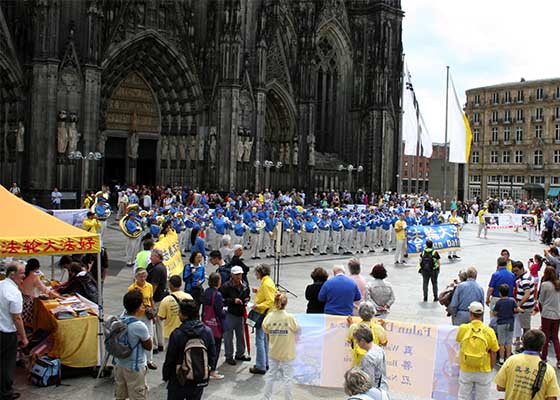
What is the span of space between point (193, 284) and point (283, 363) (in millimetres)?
2808

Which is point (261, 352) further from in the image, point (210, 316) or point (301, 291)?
point (301, 291)

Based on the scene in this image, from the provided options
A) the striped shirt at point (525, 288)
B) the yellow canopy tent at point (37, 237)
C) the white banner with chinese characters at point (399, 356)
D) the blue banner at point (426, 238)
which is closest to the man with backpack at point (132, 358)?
the yellow canopy tent at point (37, 237)

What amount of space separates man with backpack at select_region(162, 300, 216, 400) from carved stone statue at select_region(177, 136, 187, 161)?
31.0m

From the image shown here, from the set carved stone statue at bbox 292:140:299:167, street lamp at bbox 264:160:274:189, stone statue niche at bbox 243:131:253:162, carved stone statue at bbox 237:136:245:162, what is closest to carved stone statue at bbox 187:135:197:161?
carved stone statue at bbox 237:136:245:162

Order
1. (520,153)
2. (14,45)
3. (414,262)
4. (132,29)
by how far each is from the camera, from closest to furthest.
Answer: (414,262)
(14,45)
(132,29)
(520,153)

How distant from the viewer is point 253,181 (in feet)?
123

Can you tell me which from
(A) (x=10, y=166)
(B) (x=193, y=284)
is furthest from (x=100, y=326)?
(A) (x=10, y=166)

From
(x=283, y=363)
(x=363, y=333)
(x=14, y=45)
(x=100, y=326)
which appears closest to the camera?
(x=363, y=333)

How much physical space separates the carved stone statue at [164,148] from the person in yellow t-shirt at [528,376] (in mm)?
32286

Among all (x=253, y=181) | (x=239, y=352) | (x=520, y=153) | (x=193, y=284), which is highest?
(x=520, y=153)

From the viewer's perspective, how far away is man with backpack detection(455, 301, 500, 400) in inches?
288

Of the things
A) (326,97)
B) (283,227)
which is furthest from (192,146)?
(283,227)

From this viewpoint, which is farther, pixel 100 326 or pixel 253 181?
pixel 253 181

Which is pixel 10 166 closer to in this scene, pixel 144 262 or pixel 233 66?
pixel 233 66
